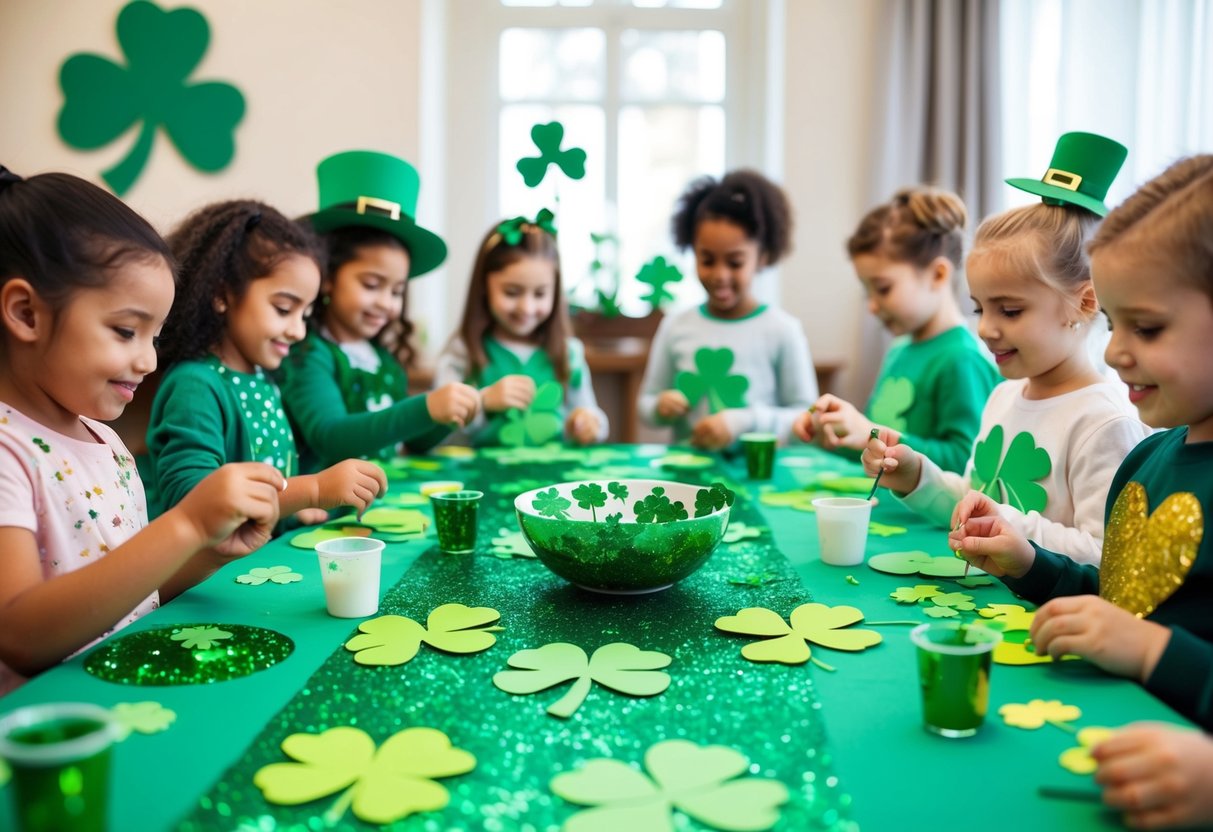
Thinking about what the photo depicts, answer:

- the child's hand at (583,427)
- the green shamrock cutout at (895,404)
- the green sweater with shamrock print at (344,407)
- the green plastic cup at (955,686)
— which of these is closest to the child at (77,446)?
the green plastic cup at (955,686)

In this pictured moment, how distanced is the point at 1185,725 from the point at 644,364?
128 inches

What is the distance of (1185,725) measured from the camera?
2.68ft

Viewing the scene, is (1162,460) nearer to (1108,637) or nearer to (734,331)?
(1108,637)

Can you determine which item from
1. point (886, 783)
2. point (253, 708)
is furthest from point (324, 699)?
point (886, 783)

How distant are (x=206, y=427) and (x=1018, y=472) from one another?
135 centimetres

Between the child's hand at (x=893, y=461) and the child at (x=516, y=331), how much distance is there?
3.75ft

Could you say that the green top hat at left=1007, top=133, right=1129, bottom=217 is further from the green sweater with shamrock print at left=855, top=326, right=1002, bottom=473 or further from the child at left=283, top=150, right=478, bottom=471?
the child at left=283, top=150, right=478, bottom=471

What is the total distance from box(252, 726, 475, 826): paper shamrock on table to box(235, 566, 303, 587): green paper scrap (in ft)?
1.62

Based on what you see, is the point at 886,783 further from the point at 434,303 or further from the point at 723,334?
the point at 434,303

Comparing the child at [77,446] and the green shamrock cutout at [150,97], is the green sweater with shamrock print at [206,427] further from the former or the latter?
the green shamrock cutout at [150,97]

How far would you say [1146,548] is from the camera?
1.05 metres

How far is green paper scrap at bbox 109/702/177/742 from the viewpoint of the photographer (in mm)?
817

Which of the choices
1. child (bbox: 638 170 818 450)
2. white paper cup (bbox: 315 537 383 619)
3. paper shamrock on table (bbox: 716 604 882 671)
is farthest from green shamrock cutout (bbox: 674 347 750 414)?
white paper cup (bbox: 315 537 383 619)

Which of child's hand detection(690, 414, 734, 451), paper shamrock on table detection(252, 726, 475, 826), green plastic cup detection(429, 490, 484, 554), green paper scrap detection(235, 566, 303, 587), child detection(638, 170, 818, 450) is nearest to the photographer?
paper shamrock on table detection(252, 726, 475, 826)
